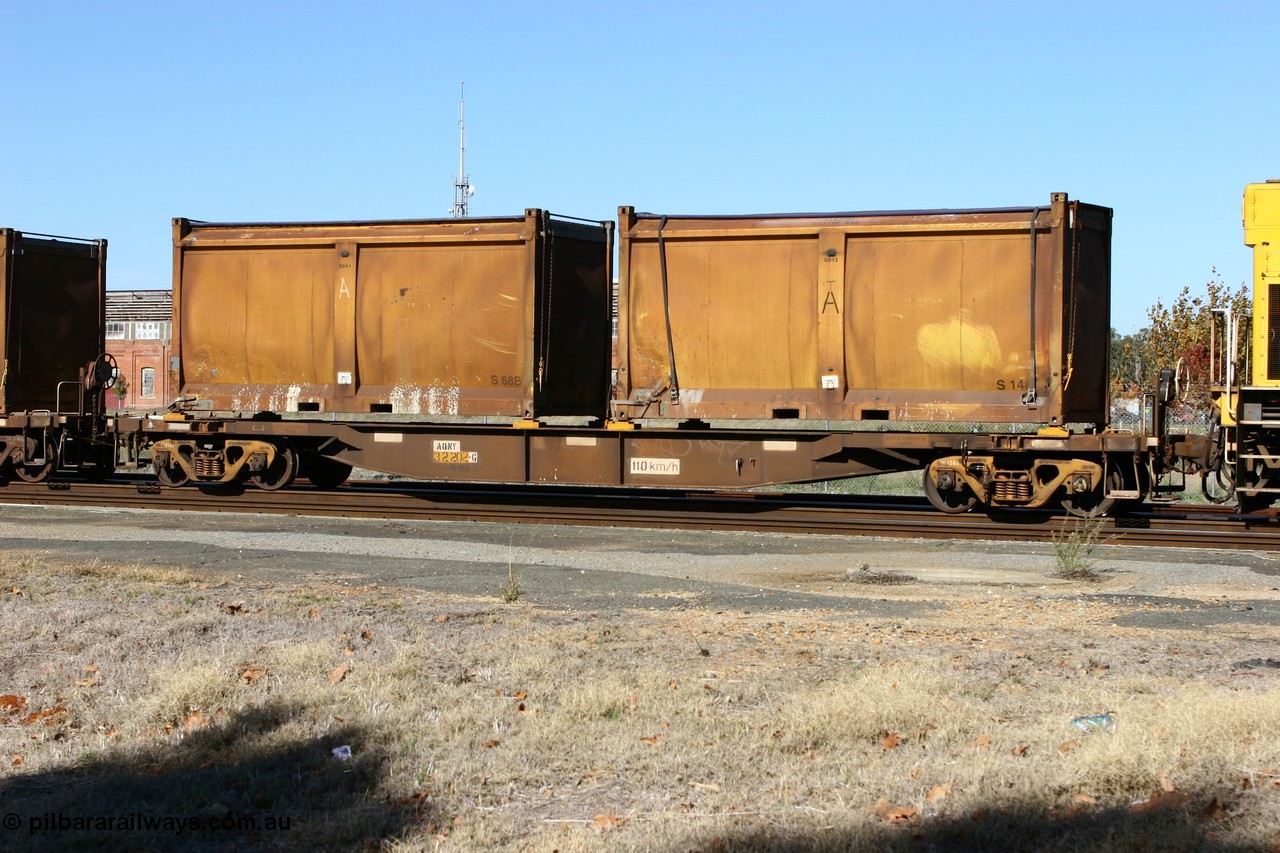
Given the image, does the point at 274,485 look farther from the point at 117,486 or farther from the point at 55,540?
the point at 55,540

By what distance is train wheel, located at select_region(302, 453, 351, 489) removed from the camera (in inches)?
645

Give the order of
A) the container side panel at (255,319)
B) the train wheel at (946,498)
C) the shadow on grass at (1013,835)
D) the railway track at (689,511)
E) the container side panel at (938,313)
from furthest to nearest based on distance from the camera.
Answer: the container side panel at (255,319) < the train wheel at (946,498) < the container side panel at (938,313) < the railway track at (689,511) < the shadow on grass at (1013,835)

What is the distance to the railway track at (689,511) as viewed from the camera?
42.0 feet

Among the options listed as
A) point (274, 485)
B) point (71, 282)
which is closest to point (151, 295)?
point (71, 282)

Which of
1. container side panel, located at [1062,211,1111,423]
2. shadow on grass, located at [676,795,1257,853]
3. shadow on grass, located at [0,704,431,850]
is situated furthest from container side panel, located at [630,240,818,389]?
shadow on grass, located at [676,795,1257,853]

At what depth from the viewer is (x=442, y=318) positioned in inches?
600

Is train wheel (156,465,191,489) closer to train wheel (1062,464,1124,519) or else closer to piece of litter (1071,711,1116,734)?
train wheel (1062,464,1124,519)

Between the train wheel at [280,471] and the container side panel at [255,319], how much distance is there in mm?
833

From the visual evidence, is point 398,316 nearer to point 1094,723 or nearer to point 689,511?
point 689,511

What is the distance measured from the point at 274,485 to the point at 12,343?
509 centimetres

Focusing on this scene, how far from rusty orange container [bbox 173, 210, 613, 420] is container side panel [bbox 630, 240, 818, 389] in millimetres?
1126

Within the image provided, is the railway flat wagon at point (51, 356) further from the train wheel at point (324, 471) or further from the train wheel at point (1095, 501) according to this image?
the train wheel at point (1095, 501)

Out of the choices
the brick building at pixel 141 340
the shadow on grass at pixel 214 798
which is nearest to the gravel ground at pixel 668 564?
the shadow on grass at pixel 214 798

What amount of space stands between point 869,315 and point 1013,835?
32.9ft
